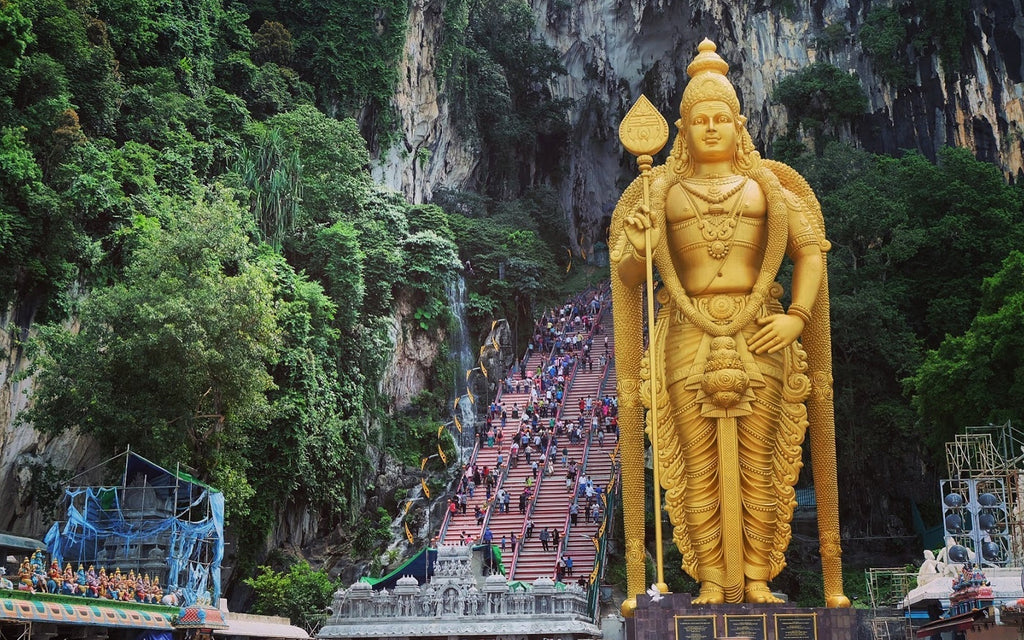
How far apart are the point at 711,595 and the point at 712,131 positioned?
168 inches

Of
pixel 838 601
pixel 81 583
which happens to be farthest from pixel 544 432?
pixel 838 601

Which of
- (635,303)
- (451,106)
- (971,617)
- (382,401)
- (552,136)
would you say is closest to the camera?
(971,617)

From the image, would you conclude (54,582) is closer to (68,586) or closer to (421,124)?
(68,586)

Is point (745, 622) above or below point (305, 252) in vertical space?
below

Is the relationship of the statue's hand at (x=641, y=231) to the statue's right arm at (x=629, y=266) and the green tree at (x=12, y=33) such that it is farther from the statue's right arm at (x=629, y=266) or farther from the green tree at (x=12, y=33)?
the green tree at (x=12, y=33)

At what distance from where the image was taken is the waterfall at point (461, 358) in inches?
1035

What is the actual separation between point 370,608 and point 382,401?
381 inches

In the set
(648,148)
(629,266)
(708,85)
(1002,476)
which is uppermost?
(708,85)

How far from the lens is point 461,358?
28938 mm

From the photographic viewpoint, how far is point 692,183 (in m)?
11.0

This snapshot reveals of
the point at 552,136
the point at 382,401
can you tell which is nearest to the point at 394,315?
the point at 382,401

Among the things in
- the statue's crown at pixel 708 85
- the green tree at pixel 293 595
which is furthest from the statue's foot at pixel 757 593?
the green tree at pixel 293 595

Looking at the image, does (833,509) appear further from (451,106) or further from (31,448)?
(451,106)

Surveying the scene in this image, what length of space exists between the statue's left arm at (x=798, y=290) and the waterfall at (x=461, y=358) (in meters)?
15.8
